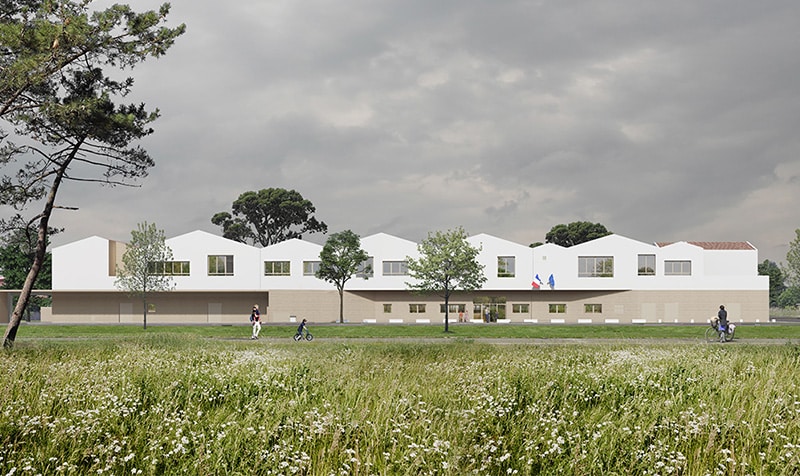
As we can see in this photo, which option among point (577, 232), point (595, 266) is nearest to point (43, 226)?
point (595, 266)

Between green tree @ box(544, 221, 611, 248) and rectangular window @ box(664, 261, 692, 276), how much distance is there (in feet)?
121

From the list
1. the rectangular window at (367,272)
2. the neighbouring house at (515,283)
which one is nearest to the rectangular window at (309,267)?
the neighbouring house at (515,283)

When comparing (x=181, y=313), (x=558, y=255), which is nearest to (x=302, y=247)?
(x=181, y=313)

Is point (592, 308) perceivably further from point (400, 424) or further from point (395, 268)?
point (400, 424)

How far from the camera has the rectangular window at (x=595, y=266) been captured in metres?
62.6

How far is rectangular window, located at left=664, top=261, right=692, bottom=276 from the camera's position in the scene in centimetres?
6225

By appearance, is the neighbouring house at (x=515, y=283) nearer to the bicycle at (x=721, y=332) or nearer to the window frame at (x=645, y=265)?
the window frame at (x=645, y=265)

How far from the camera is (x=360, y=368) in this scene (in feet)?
38.0

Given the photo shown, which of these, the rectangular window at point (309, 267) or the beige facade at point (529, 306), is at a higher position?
the rectangular window at point (309, 267)

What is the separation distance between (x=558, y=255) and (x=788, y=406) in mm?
55366

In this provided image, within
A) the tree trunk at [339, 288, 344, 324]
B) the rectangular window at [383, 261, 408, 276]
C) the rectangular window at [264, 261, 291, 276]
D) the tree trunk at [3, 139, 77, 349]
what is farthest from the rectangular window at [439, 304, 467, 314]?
the tree trunk at [3, 139, 77, 349]

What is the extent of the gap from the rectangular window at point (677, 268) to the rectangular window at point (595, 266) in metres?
5.22

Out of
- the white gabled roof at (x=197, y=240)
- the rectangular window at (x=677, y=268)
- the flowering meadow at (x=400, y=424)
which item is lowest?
the flowering meadow at (x=400, y=424)

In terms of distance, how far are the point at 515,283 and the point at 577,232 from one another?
43.3 m
